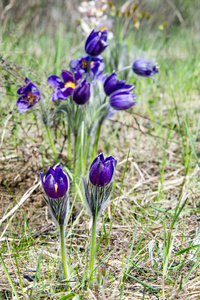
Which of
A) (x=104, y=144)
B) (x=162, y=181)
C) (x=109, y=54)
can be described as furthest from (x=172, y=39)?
(x=162, y=181)

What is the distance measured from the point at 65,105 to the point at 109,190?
69cm

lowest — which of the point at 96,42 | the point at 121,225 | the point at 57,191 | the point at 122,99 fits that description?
the point at 121,225

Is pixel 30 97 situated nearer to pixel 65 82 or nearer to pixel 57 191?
pixel 65 82

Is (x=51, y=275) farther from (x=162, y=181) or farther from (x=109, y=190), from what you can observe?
(x=162, y=181)

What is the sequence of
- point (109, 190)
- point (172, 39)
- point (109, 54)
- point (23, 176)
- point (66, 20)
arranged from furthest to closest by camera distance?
point (66, 20) → point (172, 39) → point (109, 54) → point (23, 176) → point (109, 190)

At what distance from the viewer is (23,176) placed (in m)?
1.78

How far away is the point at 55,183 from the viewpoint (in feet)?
3.33

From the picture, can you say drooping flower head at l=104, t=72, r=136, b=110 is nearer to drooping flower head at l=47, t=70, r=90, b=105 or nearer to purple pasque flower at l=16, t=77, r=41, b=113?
drooping flower head at l=47, t=70, r=90, b=105

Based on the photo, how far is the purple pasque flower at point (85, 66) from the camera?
1.61m

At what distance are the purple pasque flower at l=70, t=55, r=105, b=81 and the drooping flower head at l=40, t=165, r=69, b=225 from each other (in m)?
0.75

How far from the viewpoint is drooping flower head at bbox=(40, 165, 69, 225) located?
1005 millimetres

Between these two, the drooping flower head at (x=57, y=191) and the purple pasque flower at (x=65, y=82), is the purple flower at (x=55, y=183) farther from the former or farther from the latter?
the purple pasque flower at (x=65, y=82)

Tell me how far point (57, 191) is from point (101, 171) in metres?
0.16

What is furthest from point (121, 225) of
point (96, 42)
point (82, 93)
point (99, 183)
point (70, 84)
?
point (96, 42)
